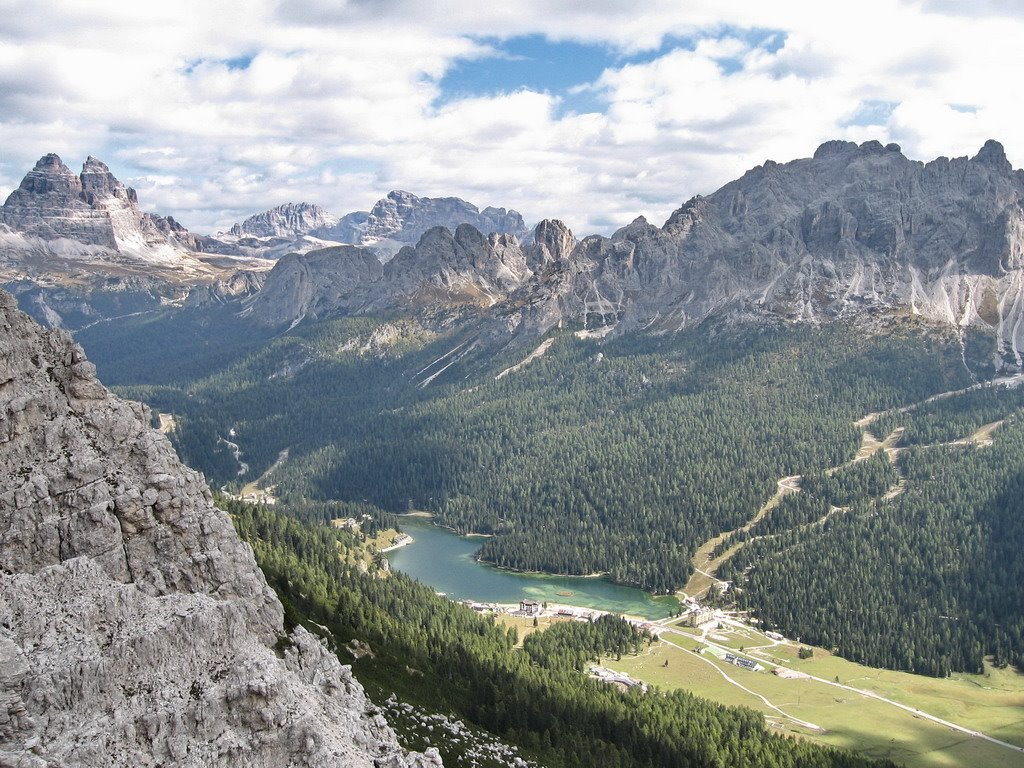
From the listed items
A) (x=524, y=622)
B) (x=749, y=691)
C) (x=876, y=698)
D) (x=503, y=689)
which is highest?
(x=503, y=689)

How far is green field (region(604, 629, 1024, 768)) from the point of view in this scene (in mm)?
133125

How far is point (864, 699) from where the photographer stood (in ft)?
494

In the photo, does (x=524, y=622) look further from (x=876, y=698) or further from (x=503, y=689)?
(x=503, y=689)

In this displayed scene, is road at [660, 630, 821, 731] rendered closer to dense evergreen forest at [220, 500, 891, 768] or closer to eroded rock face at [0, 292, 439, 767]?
dense evergreen forest at [220, 500, 891, 768]

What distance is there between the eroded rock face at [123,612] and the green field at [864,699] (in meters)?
88.1

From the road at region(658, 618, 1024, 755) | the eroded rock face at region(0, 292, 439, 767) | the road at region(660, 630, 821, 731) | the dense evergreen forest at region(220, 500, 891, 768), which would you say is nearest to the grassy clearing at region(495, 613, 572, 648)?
the road at region(658, 618, 1024, 755)

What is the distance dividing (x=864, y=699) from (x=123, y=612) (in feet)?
412

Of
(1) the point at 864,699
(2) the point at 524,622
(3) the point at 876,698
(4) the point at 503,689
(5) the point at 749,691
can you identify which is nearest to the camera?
(4) the point at 503,689

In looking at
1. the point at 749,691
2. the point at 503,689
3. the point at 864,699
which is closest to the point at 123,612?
the point at 503,689

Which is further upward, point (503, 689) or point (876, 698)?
point (503, 689)

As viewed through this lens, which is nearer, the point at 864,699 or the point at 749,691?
the point at 864,699

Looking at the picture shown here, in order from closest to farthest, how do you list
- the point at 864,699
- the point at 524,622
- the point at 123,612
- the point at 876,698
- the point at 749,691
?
1. the point at 123,612
2. the point at 864,699
3. the point at 749,691
4. the point at 876,698
5. the point at 524,622

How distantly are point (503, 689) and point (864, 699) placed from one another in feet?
220

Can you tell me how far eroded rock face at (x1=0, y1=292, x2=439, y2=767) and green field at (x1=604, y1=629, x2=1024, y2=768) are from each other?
88.1 metres
